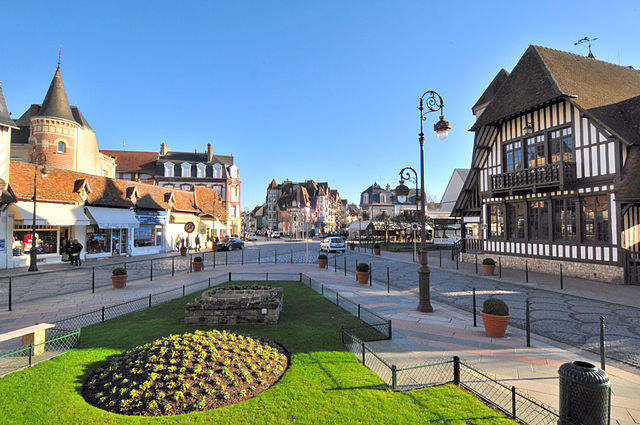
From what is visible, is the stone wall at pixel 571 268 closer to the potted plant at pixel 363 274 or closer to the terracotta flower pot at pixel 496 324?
the potted plant at pixel 363 274

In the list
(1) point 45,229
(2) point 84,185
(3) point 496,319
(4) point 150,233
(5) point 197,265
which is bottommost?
(5) point 197,265

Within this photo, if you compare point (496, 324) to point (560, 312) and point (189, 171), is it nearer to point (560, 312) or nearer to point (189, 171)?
point (560, 312)

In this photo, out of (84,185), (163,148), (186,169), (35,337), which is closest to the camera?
(35,337)

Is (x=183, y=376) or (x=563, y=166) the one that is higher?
(x=563, y=166)

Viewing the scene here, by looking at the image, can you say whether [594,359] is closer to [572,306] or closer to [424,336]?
[424,336]

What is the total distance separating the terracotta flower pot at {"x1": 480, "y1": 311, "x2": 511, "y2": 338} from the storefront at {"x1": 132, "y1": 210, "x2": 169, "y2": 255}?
1220 inches

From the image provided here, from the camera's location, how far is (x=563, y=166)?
15672 mm

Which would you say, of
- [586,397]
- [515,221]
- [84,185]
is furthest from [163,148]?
[586,397]

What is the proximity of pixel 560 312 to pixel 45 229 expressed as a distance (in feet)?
99.1

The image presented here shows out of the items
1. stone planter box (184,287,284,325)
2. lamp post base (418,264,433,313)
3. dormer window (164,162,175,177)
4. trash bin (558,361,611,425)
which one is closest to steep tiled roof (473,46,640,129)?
lamp post base (418,264,433,313)

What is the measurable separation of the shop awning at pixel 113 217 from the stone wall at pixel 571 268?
29.0 metres

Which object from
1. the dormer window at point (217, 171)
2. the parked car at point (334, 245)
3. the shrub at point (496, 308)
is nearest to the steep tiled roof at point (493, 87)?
the parked car at point (334, 245)

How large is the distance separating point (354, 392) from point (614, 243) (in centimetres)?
1562

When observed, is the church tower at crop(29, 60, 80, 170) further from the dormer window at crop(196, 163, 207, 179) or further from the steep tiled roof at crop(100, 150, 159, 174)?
the steep tiled roof at crop(100, 150, 159, 174)
